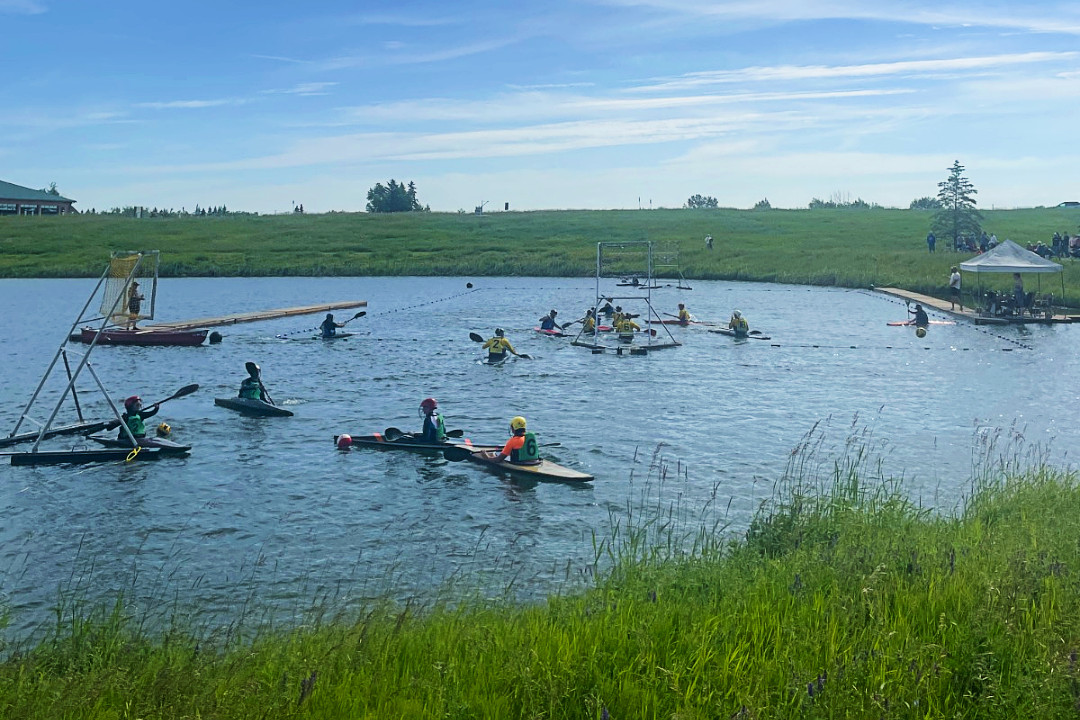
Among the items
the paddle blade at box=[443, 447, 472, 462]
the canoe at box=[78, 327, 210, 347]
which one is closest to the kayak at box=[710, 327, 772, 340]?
the canoe at box=[78, 327, 210, 347]

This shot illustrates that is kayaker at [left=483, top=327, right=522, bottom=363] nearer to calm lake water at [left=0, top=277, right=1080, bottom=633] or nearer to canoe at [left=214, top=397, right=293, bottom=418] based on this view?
calm lake water at [left=0, top=277, right=1080, bottom=633]

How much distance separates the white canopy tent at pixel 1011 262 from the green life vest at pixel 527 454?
106 ft

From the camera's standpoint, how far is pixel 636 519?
57.2 ft

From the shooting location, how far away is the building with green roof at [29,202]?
429ft

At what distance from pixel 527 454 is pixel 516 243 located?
290ft

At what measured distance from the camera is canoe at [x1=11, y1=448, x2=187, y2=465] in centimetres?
2147

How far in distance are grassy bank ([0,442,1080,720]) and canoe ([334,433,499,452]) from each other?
10382mm

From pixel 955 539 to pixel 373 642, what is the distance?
7.48 m

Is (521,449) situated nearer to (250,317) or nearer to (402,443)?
(402,443)

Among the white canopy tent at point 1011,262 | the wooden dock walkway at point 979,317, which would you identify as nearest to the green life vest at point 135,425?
the white canopy tent at point 1011,262

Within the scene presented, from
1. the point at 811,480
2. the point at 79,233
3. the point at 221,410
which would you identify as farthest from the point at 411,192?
the point at 811,480

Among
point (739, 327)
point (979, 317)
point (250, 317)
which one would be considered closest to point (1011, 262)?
point (979, 317)

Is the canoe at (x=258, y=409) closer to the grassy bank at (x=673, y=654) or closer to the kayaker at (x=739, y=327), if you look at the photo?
the grassy bank at (x=673, y=654)

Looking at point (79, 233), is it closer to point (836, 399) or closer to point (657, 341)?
point (657, 341)
